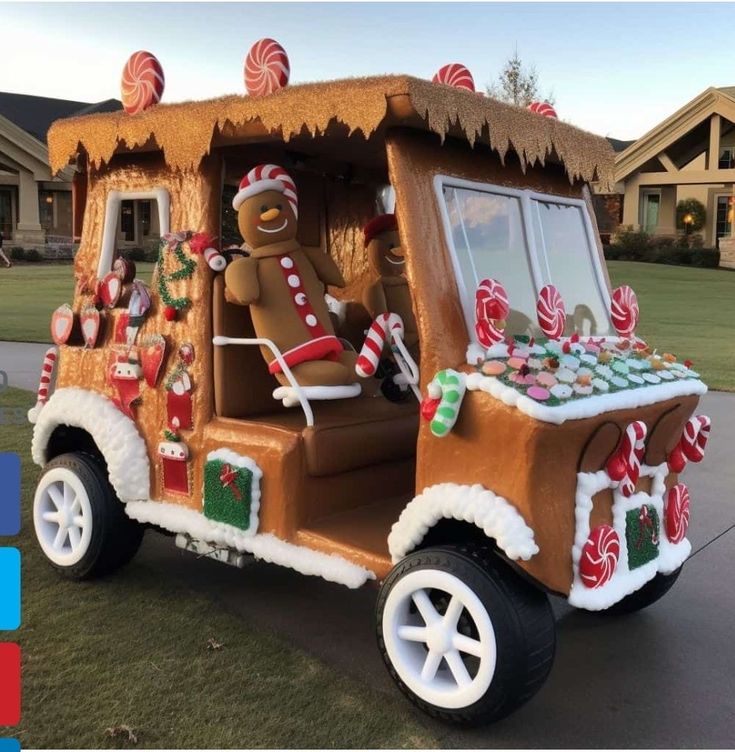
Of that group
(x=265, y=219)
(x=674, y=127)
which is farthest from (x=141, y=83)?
(x=674, y=127)

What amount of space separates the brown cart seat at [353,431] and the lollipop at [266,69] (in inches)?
53.8

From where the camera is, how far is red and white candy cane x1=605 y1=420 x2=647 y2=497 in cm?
305

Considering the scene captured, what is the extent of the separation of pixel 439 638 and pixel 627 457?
905 mm

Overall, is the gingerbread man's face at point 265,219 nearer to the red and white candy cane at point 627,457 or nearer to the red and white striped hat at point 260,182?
the red and white striped hat at point 260,182

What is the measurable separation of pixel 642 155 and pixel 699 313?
17.1 metres

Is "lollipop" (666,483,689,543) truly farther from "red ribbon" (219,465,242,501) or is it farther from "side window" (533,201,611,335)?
"red ribbon" (219,465,242,501)

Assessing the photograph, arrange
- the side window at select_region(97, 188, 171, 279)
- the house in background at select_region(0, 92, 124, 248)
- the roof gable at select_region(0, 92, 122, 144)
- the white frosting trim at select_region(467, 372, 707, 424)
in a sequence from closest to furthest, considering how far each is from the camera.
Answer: the white frosting trim at select_region(467, 372, 707, 424)
the side window at select_region(97, 188, 171, 279)
the house in background at select_region(0, 92, 124, 248)
the roof gable at select_region(0, 92, 122, 144)

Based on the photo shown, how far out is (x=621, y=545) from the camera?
3.11 m

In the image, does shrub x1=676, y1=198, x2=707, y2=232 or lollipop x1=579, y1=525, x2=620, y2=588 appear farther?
shrub x1=676, y1=198, x2=707, y2=232

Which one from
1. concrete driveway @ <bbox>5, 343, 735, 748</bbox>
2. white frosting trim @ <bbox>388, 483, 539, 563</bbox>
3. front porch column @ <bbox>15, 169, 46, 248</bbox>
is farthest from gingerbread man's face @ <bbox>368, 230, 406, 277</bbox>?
front porch column @ <bbox>15, 169, 46, 248</bbox>

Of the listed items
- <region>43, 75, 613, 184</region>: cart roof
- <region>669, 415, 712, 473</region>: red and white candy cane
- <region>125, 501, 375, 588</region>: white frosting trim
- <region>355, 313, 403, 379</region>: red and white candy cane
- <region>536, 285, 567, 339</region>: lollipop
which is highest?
<region>43, 75, 613, 184</region>: cart roof

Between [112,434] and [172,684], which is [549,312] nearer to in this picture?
[172,684]

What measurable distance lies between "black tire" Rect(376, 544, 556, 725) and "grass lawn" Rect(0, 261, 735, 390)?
12.3 feet

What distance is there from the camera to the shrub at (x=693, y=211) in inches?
1389
